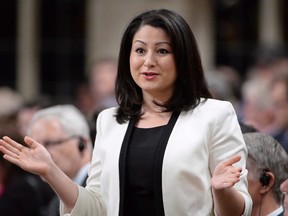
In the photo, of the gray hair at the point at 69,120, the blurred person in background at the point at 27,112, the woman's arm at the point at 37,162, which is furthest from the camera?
the blurred person in background at the point at 27,112

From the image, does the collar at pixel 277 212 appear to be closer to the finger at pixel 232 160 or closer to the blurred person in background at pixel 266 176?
the blurred person in background at pixel 266 176

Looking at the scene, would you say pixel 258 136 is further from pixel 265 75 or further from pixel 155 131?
pixel 265 75

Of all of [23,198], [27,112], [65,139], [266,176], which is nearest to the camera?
[266,176]

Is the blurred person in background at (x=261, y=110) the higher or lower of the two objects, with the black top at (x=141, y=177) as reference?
lower

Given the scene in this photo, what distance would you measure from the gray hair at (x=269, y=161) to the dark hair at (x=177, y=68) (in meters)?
0.60

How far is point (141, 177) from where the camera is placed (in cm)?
629

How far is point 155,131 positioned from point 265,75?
7242 mm

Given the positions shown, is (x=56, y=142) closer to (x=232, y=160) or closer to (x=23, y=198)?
(x=23, y=198)

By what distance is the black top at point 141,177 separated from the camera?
6262mm

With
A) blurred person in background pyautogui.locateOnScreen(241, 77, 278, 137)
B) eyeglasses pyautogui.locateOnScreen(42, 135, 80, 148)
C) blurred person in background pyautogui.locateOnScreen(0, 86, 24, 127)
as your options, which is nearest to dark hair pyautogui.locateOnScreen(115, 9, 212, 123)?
eyeglasses pyautogui.locateOnScreen(42, 135, 80, 148)

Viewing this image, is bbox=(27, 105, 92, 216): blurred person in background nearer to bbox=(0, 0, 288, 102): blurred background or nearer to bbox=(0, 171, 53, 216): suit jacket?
bbox=(0, 171, 53, 216): suit jacket

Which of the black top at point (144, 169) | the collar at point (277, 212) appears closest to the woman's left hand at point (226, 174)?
the black top at point (144, 169)

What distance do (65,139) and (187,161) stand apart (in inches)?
112

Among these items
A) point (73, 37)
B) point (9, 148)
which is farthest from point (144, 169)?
point (73, 37)
